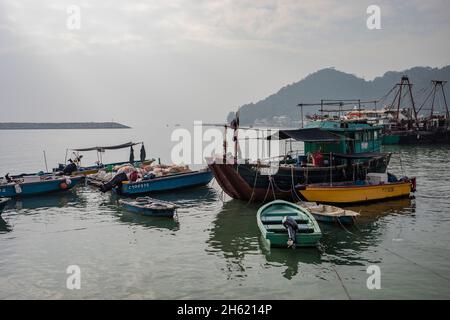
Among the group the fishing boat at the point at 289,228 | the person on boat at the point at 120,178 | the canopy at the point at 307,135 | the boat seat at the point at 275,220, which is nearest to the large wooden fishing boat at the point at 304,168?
the canopy at the point at 307,135

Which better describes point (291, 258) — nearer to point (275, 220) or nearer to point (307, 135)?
point (275, 220)

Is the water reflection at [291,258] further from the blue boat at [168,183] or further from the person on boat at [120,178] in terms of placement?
the person on boat at [120,178]

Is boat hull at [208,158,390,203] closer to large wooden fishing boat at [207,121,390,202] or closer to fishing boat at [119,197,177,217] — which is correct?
large wooden fishing boat at [207,121,390,202]

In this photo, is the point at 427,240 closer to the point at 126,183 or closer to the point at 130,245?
the point at 130,245

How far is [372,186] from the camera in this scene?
25.6m

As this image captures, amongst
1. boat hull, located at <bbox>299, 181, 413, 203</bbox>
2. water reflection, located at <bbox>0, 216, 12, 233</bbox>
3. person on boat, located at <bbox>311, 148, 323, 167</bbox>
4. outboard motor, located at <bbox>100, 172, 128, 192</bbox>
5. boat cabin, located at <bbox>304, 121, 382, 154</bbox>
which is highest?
boat cabin, located at <bbox>304, 121, 382, 154</bbox>

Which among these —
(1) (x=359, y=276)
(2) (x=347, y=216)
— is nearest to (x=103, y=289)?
(1) (x=359, y=276)

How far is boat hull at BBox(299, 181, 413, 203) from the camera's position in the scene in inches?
963

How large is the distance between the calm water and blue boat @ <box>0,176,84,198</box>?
11.6ft

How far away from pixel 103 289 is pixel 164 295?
2235mm

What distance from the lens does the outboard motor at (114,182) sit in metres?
30.0

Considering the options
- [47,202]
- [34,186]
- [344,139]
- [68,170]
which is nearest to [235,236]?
[344,139]

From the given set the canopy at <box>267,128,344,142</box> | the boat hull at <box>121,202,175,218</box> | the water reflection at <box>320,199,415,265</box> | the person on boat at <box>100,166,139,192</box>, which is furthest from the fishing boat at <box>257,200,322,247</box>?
the person on boat at <box>100,166,139,192</box>
